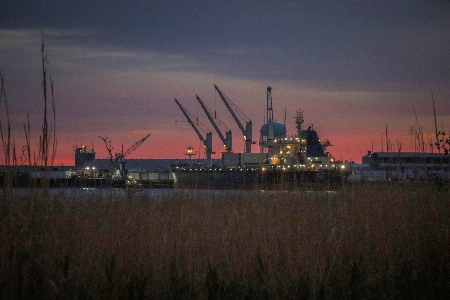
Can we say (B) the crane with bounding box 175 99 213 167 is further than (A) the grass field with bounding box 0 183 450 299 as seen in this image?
Yes

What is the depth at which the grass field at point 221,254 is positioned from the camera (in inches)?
206

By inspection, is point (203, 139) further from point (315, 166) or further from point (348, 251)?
point (348, 251)

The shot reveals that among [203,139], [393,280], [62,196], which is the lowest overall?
[393,280]

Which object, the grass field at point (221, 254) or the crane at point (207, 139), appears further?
the crane at point (207, 139)

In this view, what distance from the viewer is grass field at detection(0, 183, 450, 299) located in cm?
524

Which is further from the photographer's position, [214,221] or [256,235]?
[214,221]

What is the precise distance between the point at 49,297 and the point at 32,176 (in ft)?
16.0

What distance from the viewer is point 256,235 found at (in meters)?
7.57

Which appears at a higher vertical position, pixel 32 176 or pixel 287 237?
pixel 32 176

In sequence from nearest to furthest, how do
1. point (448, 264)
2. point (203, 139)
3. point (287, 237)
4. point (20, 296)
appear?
point (20, 296) < point (448, 264) < point (287, 237) < point (203, 139)

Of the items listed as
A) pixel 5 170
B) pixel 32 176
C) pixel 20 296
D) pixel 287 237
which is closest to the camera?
pixel 20 296

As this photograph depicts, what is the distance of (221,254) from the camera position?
673cm

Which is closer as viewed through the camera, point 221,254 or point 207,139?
point 221,254

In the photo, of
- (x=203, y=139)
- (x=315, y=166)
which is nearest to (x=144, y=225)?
(x=315, y=166)
